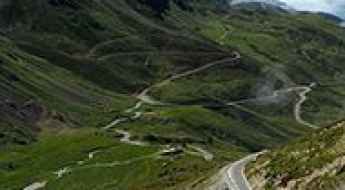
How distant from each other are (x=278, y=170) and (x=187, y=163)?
322 ft

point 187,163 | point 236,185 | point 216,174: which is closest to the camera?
point 236,185

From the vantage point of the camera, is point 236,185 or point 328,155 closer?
point 328,155

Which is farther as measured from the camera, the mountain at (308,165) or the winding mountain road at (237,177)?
the winding mountain road at (237,177)

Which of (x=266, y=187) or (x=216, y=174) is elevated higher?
(x=266, y=187)

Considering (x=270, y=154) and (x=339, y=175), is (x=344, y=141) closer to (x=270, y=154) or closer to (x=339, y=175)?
(x=339, y=175)

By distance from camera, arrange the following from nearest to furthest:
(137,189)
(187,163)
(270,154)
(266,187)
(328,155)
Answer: (328,155)
(266,187)
(270,154)
(137,189)
(187,163)

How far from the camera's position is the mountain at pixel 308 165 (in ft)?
275

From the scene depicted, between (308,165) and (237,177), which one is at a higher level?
(308,165)

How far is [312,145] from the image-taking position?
9775cm

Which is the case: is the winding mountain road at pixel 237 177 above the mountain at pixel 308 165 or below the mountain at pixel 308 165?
below

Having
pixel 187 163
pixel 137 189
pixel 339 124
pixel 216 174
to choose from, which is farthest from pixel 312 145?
pixel 187 163

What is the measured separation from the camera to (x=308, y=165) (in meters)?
90.0

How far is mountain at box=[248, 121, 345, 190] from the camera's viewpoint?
275ft

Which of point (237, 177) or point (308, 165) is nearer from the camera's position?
point (308, 165)
